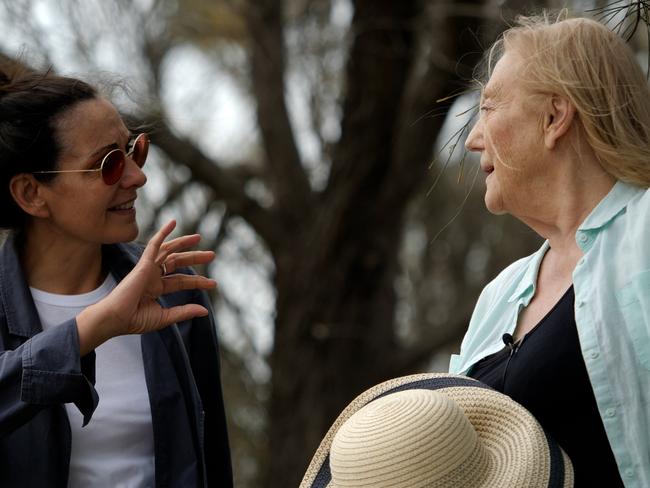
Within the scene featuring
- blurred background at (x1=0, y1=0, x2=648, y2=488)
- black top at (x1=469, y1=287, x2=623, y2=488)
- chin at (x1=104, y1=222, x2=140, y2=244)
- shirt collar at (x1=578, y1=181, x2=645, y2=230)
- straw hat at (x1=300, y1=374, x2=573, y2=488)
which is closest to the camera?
straw hat at (x1=300, y1=374, x2=573, y2=488)

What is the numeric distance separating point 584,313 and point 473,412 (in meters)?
0.33

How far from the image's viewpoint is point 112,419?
2.58 meters

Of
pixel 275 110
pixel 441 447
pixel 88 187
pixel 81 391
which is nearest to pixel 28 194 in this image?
pixel 88 187

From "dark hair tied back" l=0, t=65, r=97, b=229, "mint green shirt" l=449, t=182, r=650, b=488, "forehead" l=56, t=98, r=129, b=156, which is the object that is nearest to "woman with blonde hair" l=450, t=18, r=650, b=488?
"mint green shirt" l=449, t=182, r=650, b=488

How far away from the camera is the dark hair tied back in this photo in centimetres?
265

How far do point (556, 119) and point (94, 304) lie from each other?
46.7 inches

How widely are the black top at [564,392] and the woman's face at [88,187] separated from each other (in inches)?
41.7

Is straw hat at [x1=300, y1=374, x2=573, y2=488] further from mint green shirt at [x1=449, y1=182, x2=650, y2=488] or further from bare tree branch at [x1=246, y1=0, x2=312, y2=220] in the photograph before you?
bare tree branch at [x1=246, y1=0, x2=312, y2=220]

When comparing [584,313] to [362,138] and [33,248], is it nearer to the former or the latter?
[33,248]

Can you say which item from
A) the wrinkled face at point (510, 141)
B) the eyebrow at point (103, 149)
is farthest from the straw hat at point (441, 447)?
the eyebrow at point (103, 149)

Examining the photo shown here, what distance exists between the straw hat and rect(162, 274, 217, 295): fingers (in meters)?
0.55

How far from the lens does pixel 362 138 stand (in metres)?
6.45

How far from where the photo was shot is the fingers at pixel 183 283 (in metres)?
2.57

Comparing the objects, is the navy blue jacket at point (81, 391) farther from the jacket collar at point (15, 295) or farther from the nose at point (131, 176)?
the nose at point (131, 176)
